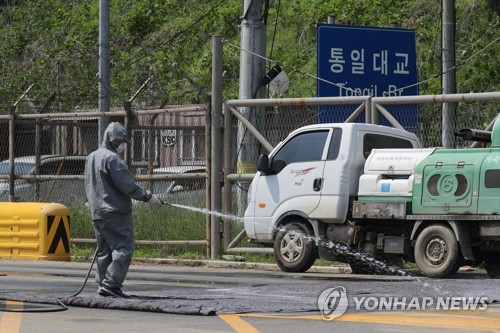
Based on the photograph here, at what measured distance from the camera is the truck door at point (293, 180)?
57.1 ft

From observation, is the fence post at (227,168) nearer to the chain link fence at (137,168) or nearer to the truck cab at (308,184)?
the chain link fence at (137,168)

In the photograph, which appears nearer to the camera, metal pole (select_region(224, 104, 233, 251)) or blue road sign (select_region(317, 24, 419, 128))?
metal pole (select_region(224, 104, 233, 251))

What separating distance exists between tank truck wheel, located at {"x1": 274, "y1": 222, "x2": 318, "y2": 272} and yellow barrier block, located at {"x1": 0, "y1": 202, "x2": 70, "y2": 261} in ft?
16.0

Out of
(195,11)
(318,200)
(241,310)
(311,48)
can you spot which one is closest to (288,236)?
(318,200)

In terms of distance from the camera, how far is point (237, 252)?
20219 mm

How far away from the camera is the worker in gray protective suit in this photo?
40.6 ft

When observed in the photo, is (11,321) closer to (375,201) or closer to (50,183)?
(375,201)

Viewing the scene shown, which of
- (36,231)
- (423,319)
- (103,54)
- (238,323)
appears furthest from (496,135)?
(103,54)

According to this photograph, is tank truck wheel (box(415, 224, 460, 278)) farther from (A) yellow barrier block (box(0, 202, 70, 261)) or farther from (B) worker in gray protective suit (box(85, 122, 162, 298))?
(A) yellow barrier block (box(0, 202, 70, 261))

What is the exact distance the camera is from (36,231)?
21109mm

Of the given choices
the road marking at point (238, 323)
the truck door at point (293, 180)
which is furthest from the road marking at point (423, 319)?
the truck door at point (293, 180)

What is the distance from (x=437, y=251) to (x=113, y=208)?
5.44m

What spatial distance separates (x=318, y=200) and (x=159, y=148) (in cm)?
554

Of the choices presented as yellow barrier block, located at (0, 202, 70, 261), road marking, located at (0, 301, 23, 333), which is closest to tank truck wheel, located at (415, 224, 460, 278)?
road marking, located at (0, 301, 23, 333)
